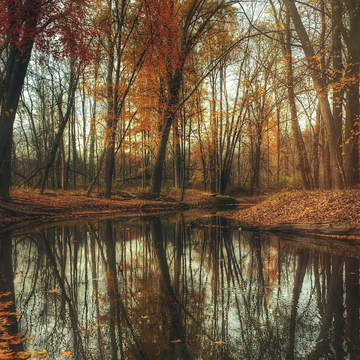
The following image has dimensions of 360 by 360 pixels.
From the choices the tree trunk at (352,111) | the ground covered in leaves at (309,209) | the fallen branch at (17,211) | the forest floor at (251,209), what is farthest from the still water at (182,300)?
the tree trunk at (352,111)

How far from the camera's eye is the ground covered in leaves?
10094 mm

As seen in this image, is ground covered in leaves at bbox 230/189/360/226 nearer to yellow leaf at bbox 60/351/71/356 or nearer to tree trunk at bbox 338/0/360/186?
tree trunk at bbox 338/0/360/186

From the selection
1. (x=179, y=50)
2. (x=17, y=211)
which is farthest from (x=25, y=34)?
(x=179, y=50)

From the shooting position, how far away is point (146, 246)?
830cm

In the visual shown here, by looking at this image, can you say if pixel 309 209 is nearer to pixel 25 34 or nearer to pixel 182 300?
pixel 182 300

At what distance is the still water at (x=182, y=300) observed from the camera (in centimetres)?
312

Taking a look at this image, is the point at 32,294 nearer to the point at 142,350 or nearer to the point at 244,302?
the point at 142,350

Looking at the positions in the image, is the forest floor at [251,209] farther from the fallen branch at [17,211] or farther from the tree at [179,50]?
the tree at [179,50]

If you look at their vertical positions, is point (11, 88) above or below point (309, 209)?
above

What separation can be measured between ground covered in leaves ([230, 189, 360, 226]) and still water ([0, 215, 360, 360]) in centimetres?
272

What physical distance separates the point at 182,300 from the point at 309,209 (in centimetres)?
861

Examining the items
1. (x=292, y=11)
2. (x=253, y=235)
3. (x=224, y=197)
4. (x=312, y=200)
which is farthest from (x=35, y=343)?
(x=224, y=197)

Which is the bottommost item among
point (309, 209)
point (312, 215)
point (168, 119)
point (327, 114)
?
point (312, 215)

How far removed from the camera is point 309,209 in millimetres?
11609
